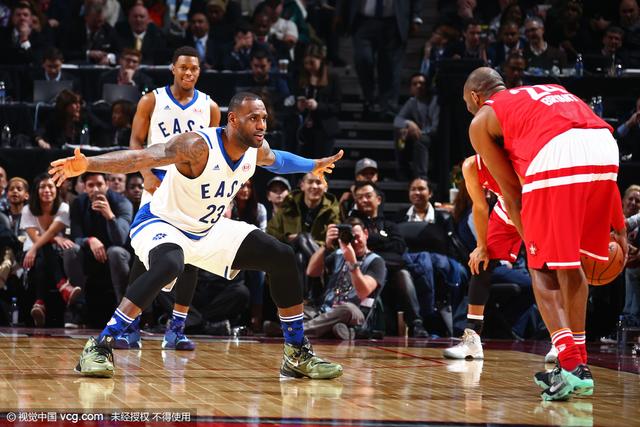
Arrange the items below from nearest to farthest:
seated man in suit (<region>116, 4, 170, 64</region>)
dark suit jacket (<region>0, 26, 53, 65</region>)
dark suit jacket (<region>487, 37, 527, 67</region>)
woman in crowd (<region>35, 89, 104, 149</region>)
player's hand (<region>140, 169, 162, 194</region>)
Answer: player's hand (<region>140, 169, 162, 194</region>) < woman in crowd (<region>35, 89, 104, 149</region>) < dark suit jacket (<region>487, 37, 527, 67</region>) < dark suit jacket (<region>0, 26, 53, 65</region>) < seated man in suit (<region>116, 4, 170, 64</region>)

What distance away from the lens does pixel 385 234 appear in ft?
29.4

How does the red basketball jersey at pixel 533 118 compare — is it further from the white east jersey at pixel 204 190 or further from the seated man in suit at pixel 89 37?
the seated man in suit at pixel 89 37

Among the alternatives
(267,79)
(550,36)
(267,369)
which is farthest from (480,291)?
(550,36)

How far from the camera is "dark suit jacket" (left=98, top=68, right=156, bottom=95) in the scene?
11289 millimetres

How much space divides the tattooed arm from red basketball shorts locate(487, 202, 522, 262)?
2.08 m

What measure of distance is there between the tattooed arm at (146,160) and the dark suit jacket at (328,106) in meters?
6.02

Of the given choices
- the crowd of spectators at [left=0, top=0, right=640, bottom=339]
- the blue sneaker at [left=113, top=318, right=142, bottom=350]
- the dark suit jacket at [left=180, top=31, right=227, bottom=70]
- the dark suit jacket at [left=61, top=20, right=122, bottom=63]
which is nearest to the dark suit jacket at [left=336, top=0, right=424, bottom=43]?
the crowd of spectators at [left=0, top=0, right=640, bottom=339]

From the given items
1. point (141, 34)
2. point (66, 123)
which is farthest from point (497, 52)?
point (66, 123)

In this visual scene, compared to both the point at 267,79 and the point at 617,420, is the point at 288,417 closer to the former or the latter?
the point at 617,420

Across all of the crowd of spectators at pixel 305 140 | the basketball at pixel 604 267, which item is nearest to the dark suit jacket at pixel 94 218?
the crowd of spectators at pixel 305 140

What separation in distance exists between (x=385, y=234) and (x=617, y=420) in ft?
16.2

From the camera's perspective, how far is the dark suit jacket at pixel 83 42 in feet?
41.9

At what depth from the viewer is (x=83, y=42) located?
43.1 feet

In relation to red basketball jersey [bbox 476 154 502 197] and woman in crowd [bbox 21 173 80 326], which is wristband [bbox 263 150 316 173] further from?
woman in crowd [bbox 21 173 80 326]
